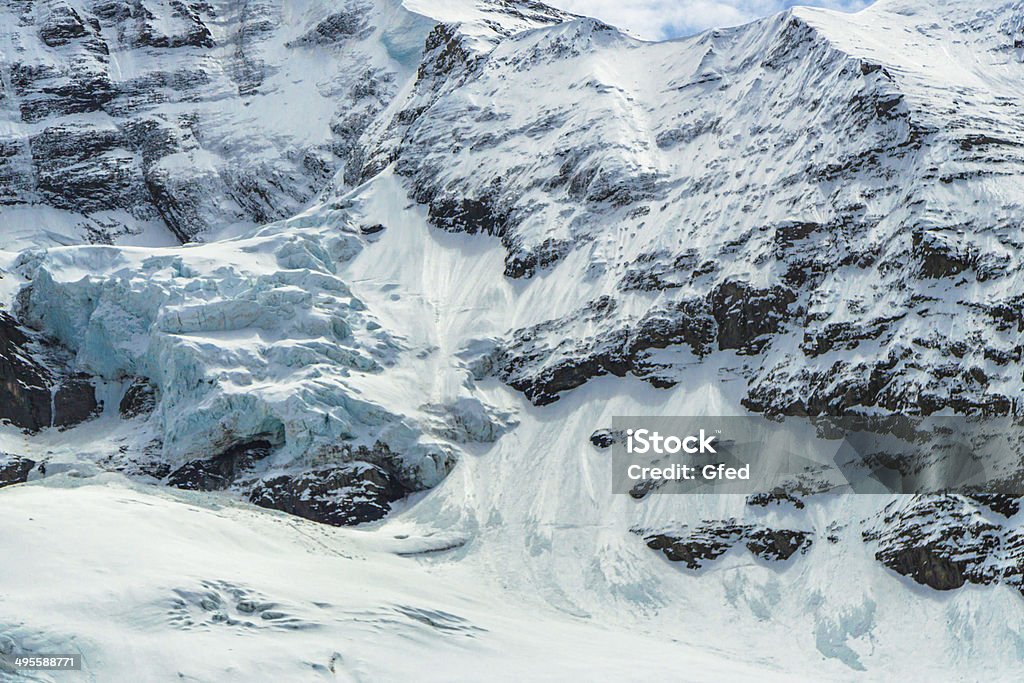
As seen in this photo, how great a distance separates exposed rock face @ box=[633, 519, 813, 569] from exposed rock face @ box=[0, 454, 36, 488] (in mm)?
44610

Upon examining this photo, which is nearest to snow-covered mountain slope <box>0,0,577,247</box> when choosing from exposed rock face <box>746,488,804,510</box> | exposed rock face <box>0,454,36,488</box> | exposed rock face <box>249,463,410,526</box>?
exposed rock face <box>0,454,36,488</box>

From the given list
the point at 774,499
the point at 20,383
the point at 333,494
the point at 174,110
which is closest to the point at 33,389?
the point at 20,383

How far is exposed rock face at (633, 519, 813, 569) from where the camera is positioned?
79438mm

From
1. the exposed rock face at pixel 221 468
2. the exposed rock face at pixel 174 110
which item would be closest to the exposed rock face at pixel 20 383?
the exposed rock face at pixel 221 468

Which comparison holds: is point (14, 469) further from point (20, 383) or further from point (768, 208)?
point (768, 208)

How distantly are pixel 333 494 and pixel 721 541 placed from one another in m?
26.5

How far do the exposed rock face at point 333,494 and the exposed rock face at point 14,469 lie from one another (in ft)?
57.8

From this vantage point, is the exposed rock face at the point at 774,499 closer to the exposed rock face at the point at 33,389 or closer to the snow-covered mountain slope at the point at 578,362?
the snow-covered mountain slope at the point at 578,362

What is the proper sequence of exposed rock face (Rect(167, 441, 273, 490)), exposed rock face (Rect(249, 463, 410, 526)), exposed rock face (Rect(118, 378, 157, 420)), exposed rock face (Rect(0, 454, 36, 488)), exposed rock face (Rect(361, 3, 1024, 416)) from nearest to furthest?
exposed rock face (Rect(361, 3, 1024, 416)) → exposed rock face (Rect(249, 463, 410, 526)) → exposed rock face (Rect(167, 441, 273, 490)) → exposed rock face (Rect(0, 454, 36, 488)) → exposed rock face (Rect(118, 378, 157, 420))

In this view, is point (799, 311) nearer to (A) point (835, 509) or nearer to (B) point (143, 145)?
(A) point (835, 509)

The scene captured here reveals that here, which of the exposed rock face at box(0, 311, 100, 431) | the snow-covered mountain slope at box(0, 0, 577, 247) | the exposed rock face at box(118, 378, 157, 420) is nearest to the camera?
the exposed rock face at box(118, 378, 157, 420)

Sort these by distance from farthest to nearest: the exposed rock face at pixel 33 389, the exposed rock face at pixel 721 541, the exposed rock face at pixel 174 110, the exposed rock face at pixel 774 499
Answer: the exposed rock face at pixel 174 110
the exposed rock face at pixel 33 389
the exposed rock face at pixel 774 499
the exposed rock face at pixel 721 541

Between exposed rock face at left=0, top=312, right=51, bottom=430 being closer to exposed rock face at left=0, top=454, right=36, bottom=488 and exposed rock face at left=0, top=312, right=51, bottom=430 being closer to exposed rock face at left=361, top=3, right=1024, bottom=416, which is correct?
exposed rock face at left=0, top=454, right=36, bottom=488

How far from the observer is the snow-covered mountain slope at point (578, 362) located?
231 feet
